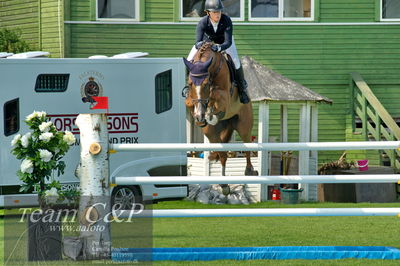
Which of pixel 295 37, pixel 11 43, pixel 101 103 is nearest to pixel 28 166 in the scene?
pixel 101 103

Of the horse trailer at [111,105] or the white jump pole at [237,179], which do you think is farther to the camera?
the horse trailer at [111,105]

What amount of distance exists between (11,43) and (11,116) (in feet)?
17.0

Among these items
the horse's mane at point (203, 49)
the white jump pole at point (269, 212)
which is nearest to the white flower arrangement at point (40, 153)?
the white jump pole at point (269, 212)

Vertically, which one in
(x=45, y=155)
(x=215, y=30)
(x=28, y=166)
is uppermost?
(x=215, y=30)

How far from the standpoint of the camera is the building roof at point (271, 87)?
16.9 metres

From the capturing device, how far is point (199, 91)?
759cm

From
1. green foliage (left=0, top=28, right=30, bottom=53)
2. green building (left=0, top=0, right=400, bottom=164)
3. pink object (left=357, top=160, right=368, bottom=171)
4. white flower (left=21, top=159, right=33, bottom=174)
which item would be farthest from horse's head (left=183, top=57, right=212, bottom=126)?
green foliage (left=0, top=28, right=30, bottom=53)

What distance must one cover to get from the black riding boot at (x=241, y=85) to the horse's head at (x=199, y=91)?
1.10 meters

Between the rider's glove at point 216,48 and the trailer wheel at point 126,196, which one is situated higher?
the rider's glove at point 216,48

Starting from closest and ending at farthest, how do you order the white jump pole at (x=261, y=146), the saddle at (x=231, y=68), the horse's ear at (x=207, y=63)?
the white jump pole at (x=261, y=146), the horse's ear at (x=207, y=63), the saddle at (x=231, y=68)

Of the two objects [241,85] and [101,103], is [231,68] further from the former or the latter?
[101,103]

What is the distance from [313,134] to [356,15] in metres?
3.67

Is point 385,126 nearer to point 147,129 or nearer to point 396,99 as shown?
point 396,99

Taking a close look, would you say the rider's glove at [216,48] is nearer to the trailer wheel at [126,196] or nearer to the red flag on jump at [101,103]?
the red flag on jump at [101,103]
